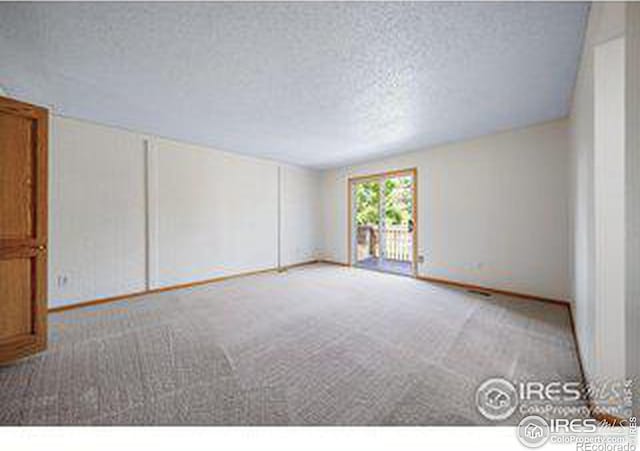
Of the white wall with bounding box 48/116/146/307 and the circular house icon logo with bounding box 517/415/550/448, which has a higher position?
the white wall with bounding box 48/116/146/307

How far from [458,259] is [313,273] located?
2639 millimetres

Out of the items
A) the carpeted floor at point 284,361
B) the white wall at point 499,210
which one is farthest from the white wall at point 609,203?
the white wall at point 499,210

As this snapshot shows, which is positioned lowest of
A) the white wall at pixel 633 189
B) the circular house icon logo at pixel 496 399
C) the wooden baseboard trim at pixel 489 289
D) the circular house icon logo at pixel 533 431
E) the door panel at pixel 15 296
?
the circular house icon logo at pixel 496 399

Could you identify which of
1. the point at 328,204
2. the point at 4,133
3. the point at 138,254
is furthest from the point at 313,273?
the point at 4,133

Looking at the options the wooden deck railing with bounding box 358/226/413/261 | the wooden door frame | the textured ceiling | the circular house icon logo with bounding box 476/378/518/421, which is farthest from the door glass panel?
the circular house icon logo with bounding box 476/378/518/421

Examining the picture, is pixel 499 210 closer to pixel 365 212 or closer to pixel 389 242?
pixel 365 212

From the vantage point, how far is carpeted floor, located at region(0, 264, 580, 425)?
55.8 inches

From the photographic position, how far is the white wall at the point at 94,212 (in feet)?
9.95

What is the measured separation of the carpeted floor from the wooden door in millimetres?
229

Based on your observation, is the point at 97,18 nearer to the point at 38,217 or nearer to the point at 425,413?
the point at 38,217

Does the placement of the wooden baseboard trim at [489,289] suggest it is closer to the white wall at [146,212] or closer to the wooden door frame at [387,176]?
the wooden door frame at [387,176]

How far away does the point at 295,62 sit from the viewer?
1938 millimetres

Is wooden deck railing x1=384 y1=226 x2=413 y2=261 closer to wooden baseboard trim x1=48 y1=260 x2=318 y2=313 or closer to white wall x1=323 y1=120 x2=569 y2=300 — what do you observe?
white wall x1=323 y1=120 x2=569 y2=300

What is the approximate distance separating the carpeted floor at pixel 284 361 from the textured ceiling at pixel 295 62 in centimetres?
231
